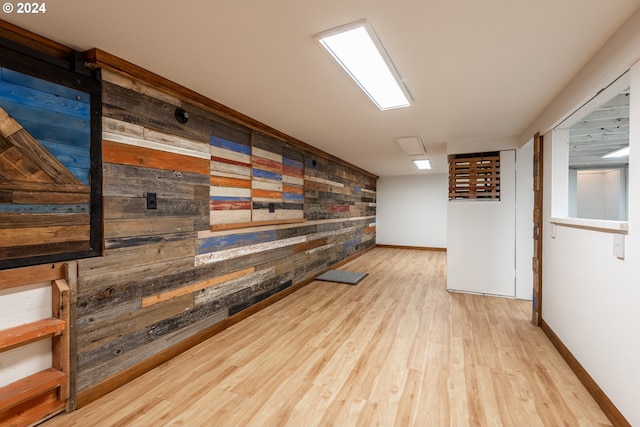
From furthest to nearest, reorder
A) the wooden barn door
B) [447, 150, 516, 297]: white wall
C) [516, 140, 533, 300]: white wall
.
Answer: [447, 150, 516, 297]: white wall < [516, 140, 533, 300]: white wall < the wooden barn door

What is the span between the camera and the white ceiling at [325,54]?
1.52 m

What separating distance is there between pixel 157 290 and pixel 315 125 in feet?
8.32

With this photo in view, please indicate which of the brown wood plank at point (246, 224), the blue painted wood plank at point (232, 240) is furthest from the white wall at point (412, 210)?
the blue painted wood plank at point (232, 240)

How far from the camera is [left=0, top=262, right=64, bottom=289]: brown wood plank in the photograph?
5.27 ft

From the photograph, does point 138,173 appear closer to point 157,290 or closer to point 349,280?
point 157,290

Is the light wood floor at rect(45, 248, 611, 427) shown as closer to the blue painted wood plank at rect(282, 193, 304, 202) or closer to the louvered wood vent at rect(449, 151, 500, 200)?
the blue painted wood plank at rect(282, 193, 304, 202)

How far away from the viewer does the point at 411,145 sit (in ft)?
15.4

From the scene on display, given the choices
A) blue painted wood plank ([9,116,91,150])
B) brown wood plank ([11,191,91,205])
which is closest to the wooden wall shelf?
brown wood plank ([11,191,91,205])

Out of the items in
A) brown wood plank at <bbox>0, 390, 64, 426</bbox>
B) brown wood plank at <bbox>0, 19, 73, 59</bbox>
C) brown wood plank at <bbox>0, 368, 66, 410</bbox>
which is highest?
brown wood plank at <bbox>0, 19, 73, 59</bbox>

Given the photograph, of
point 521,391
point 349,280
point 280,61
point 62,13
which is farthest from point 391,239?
point 62,13

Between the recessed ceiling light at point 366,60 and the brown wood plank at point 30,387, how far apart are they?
260 centimetres

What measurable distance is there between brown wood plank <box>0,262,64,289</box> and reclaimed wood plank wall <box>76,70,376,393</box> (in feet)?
0.40

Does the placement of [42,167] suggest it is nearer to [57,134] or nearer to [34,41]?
[57,134]

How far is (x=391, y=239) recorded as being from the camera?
30.5ft
